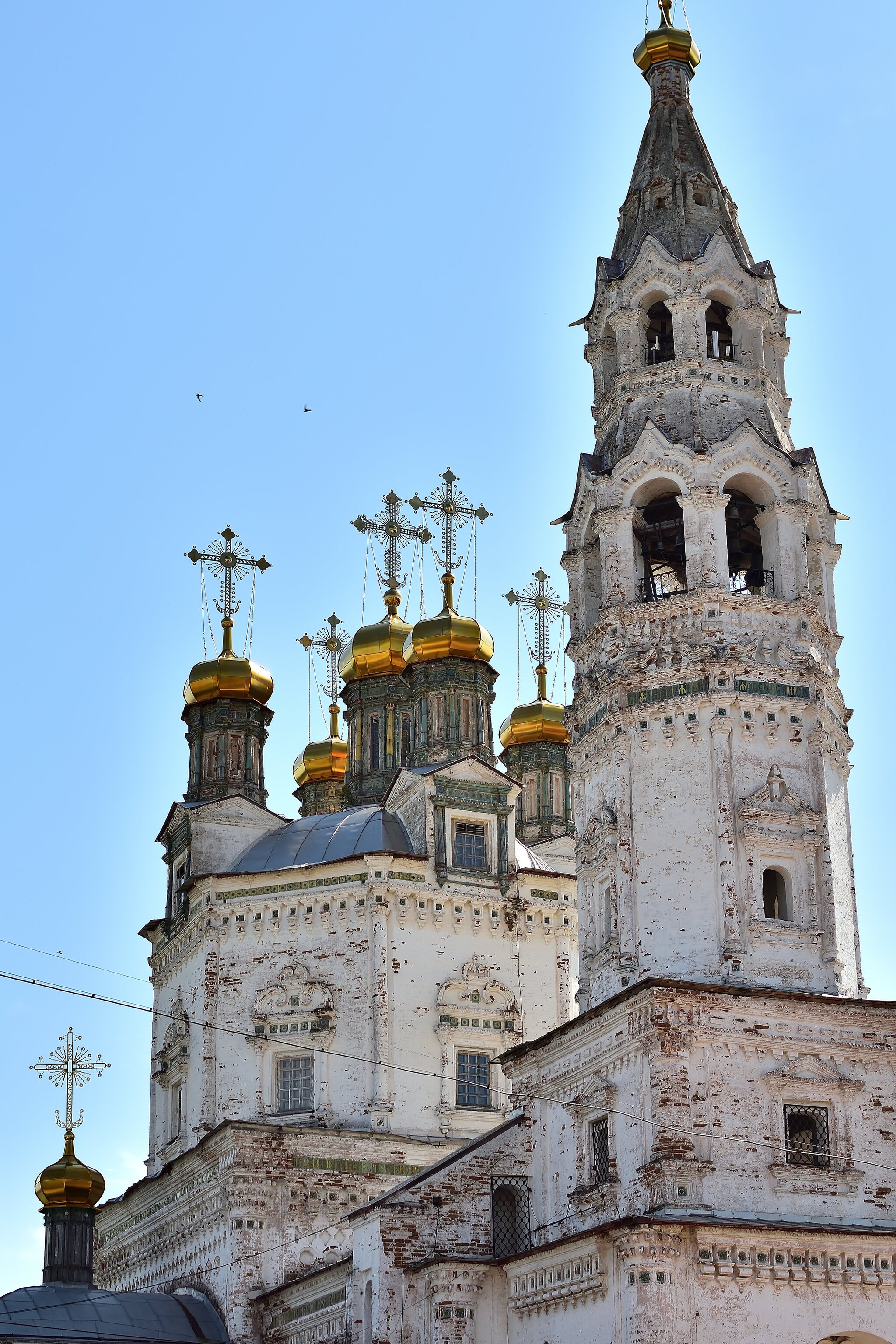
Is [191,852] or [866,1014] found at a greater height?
[191,852]

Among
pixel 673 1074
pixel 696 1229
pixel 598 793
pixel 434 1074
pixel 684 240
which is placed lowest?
pixel 696 1229

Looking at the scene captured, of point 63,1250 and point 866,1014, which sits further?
point 63,1250

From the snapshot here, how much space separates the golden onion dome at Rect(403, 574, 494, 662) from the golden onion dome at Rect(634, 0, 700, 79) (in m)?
8.51

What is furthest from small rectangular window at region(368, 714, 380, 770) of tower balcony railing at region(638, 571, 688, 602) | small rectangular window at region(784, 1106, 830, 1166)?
small rectangular window at region(784, 1106, 830, 1166)

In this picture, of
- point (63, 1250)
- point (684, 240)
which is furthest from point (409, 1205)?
point (684, 240)

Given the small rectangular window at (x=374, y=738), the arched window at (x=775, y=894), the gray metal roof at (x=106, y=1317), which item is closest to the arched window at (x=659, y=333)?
the arched window at (x=775, y=894)

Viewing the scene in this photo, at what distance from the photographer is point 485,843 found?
26422mm

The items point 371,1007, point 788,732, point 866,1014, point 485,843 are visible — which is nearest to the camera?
point 866,1014

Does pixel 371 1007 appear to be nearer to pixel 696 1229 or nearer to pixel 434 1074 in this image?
pixel 434 1074

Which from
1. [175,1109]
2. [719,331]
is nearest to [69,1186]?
[175,1109]

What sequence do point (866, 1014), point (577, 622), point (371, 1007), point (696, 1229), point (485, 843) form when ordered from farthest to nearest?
point (485, 843)
point (371, 1007)
point (577, 622)
point (866, 1014)
point (696, 1229)

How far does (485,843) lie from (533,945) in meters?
1.53

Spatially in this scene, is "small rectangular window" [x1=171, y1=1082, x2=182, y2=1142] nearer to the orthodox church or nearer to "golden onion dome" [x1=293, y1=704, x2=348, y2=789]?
the orthodox church

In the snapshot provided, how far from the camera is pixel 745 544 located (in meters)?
21.0
